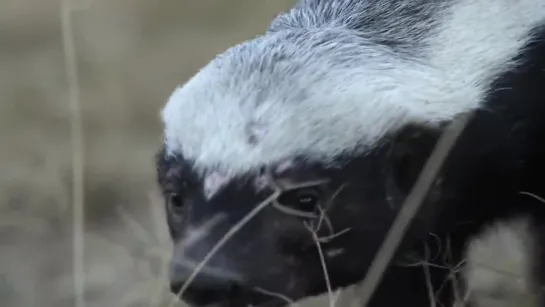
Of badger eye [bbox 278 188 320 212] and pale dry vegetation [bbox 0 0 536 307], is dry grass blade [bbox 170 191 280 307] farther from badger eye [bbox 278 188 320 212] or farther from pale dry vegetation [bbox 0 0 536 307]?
pale dry vegetation [bbox 0 0 536 307]

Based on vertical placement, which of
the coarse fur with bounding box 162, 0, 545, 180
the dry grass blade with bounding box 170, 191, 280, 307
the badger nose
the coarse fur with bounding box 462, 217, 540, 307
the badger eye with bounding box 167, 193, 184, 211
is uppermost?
the coarse fur with bounding box 162, 0, 545, 180

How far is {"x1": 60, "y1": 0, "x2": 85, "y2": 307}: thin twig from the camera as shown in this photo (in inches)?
55.9

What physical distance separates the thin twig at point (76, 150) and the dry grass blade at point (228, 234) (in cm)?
53

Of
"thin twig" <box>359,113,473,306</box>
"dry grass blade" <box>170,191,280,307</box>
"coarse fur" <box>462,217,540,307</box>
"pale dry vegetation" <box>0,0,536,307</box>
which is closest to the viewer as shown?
"dry grass blade" <box>170,191,280,307</box>

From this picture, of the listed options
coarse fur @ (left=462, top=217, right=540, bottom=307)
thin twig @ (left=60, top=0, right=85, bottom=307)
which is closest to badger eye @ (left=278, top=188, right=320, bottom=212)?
coarse fur @ (left=462, top=217, right=540, bottom=307)

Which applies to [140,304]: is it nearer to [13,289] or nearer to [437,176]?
[13,289]

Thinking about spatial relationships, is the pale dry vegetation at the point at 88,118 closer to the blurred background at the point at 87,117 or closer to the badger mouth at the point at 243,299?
the blurred background at the point at 87,117

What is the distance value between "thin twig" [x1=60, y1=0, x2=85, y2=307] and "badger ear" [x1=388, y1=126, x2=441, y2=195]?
549 mm

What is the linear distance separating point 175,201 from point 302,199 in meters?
0.11

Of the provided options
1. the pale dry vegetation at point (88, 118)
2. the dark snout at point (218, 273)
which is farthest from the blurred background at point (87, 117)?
the dark snout at point (218, 273)

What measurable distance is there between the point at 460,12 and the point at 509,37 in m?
0.06

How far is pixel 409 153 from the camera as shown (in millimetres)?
954

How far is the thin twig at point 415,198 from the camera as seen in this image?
96cm

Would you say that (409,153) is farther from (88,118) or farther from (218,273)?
(88,118)
